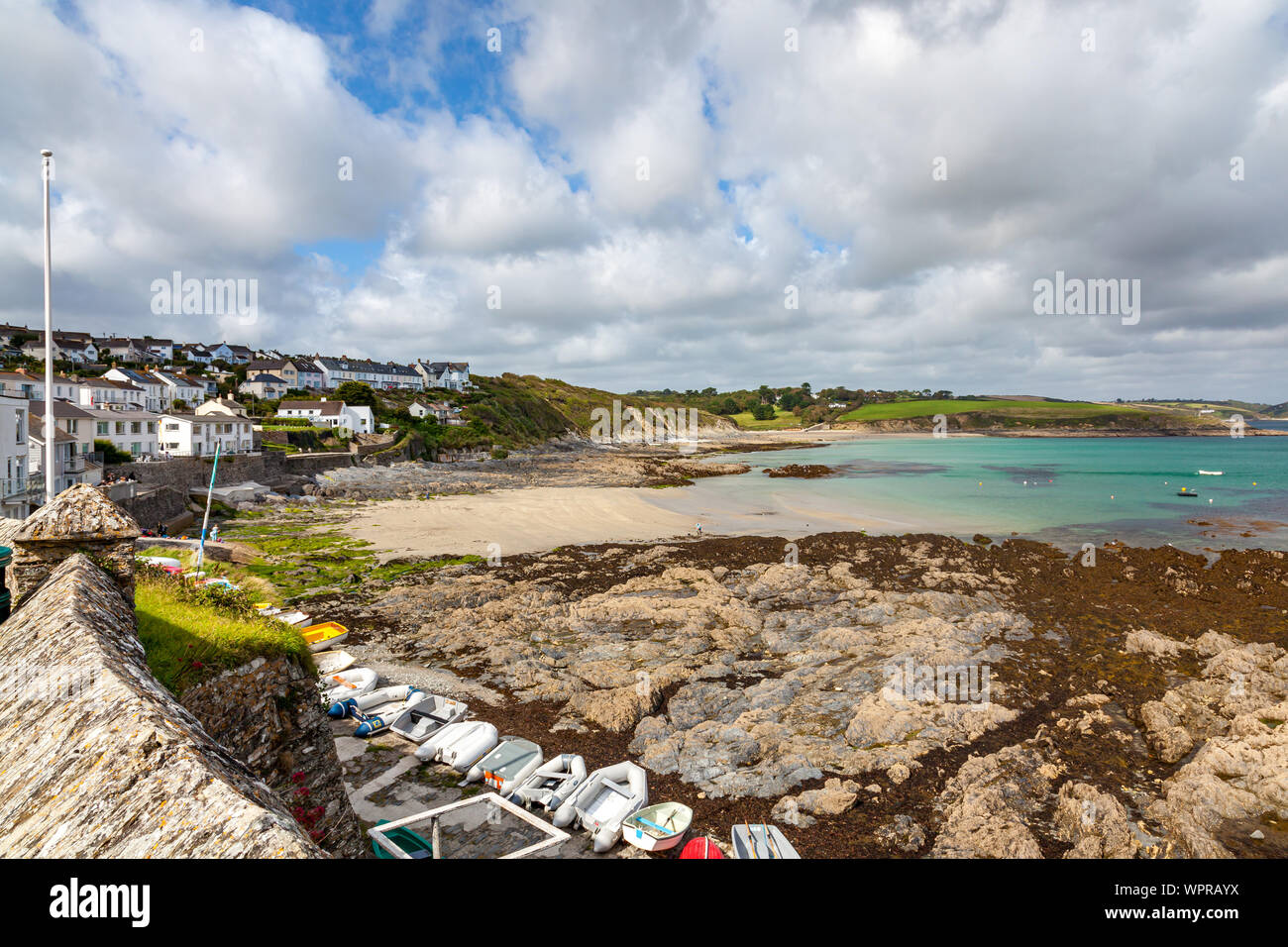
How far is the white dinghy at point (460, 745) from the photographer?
486 inches

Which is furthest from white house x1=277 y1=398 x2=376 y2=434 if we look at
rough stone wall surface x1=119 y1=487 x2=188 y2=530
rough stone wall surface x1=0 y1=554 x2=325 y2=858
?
rough stone wall surface x1=0 y1=554 x2=325 y2=858

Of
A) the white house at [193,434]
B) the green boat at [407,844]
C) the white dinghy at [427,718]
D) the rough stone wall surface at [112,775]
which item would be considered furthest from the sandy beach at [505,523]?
the rough stone wall surface at [112,775]

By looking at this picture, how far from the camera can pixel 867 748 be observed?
1309 centimetres

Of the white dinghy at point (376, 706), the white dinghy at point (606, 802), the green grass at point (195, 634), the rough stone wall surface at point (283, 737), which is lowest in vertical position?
the white dinghy at point (606, 802)

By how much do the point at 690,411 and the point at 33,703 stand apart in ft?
647

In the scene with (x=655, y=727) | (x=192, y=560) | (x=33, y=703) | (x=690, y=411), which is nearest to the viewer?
(x=33, y=703)

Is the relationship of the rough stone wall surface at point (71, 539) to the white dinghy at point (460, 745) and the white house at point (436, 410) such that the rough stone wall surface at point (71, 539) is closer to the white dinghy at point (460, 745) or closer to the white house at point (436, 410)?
the white dinghy at point (460, 745)

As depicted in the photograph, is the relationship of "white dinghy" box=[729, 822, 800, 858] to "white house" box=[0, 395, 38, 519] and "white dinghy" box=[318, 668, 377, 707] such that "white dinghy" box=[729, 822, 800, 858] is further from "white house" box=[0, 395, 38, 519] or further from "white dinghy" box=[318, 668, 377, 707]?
"white house" box=[0, 395, 38, 519]

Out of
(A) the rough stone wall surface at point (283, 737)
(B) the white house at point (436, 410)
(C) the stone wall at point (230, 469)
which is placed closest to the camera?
(A) the rough stone wall surface at point (283, 737)

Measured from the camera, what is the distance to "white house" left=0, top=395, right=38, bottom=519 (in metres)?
23.0

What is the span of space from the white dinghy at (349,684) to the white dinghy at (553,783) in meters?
5.81

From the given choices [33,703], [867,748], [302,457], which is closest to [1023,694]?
[867,748]
